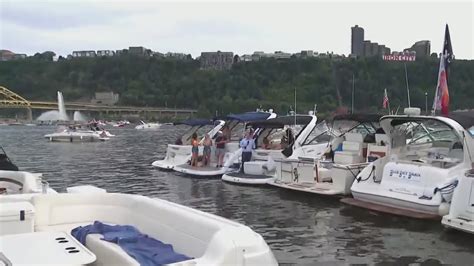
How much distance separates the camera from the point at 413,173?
12758 mm

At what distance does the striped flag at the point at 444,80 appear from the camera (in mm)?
16984

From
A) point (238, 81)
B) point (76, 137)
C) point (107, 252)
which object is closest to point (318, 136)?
point (107, 252)

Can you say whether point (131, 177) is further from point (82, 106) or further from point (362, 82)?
point (82, 106)

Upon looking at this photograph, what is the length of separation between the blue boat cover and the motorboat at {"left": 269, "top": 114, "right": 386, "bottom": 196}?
10360 mm

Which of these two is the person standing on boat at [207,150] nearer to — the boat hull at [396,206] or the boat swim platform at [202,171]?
the boat swim platform at [202,171]

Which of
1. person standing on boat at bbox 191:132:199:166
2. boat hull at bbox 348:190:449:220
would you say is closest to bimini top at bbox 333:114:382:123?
boat hull at bbox 348:190:449:220

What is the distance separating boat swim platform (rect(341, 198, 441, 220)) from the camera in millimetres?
12094

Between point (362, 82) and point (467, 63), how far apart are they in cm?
971

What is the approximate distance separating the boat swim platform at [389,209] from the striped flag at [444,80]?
4.98 metres

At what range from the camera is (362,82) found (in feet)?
150

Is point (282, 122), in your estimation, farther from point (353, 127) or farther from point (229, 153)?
point (353, 127)

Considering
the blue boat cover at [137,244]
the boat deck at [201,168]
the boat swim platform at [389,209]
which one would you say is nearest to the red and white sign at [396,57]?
the boat deck at [201,168]

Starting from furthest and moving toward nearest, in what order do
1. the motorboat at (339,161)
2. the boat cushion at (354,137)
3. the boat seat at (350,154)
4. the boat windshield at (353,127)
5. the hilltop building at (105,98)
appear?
the hilltop building at (105,98)
the boat windshield at (353,127)
the boat cushion at (354,137)
the boat seat at (350,154)
the motorboat at (339,161)

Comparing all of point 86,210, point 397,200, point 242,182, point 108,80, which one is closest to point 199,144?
point 242,182
